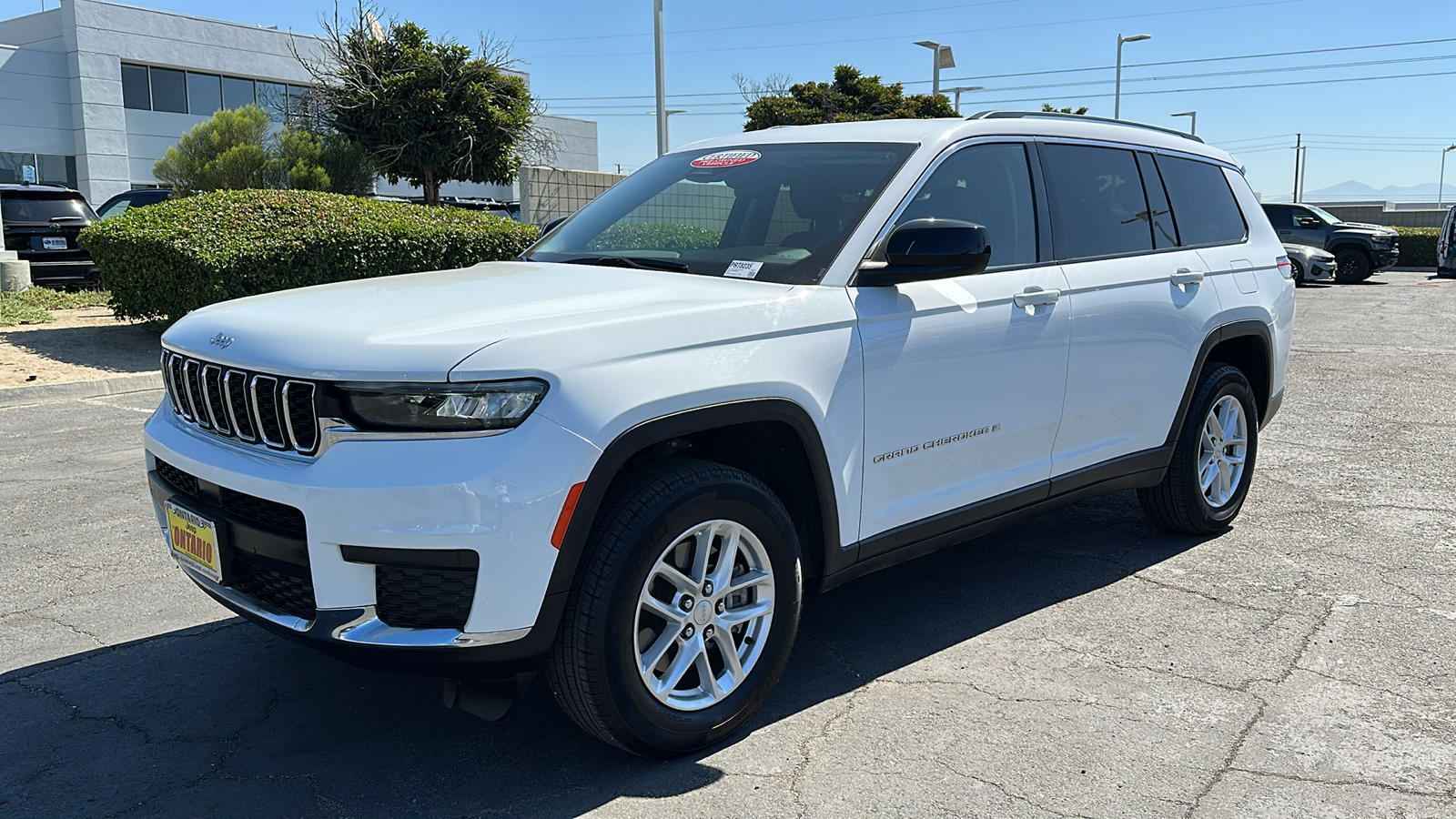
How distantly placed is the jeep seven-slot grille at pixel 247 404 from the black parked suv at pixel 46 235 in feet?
50.1

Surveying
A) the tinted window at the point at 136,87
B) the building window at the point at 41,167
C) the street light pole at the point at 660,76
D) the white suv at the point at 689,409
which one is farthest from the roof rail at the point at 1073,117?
the tinted window at the point at 136,87

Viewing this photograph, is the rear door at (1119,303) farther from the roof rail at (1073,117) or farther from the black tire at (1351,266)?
the black tire at (1351,266)

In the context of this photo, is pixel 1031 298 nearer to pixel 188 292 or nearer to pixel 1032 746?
pixel 1032 746

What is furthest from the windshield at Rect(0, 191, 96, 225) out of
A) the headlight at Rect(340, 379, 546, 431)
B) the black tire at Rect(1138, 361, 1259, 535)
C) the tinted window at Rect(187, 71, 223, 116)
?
the tinted window at Rect(187, 71, 223, 116)

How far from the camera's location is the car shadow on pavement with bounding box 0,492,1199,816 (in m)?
3.07

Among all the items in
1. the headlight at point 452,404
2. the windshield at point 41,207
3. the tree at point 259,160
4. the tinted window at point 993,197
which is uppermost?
the tree at point 259,160

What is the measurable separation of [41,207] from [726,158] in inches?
635

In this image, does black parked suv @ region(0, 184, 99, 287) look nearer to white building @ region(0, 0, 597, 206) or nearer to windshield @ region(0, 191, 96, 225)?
windshield @ region(0, 191, 96, 225)

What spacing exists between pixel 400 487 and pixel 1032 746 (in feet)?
6.42

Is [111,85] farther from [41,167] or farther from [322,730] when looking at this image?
[322,730]

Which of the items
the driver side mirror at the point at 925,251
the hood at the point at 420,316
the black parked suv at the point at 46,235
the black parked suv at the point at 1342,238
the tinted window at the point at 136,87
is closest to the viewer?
the hood at the point at 420,316

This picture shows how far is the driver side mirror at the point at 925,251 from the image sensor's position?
3.57 meters

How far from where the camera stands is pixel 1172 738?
342cm

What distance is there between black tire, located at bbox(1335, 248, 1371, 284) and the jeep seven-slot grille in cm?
2660
